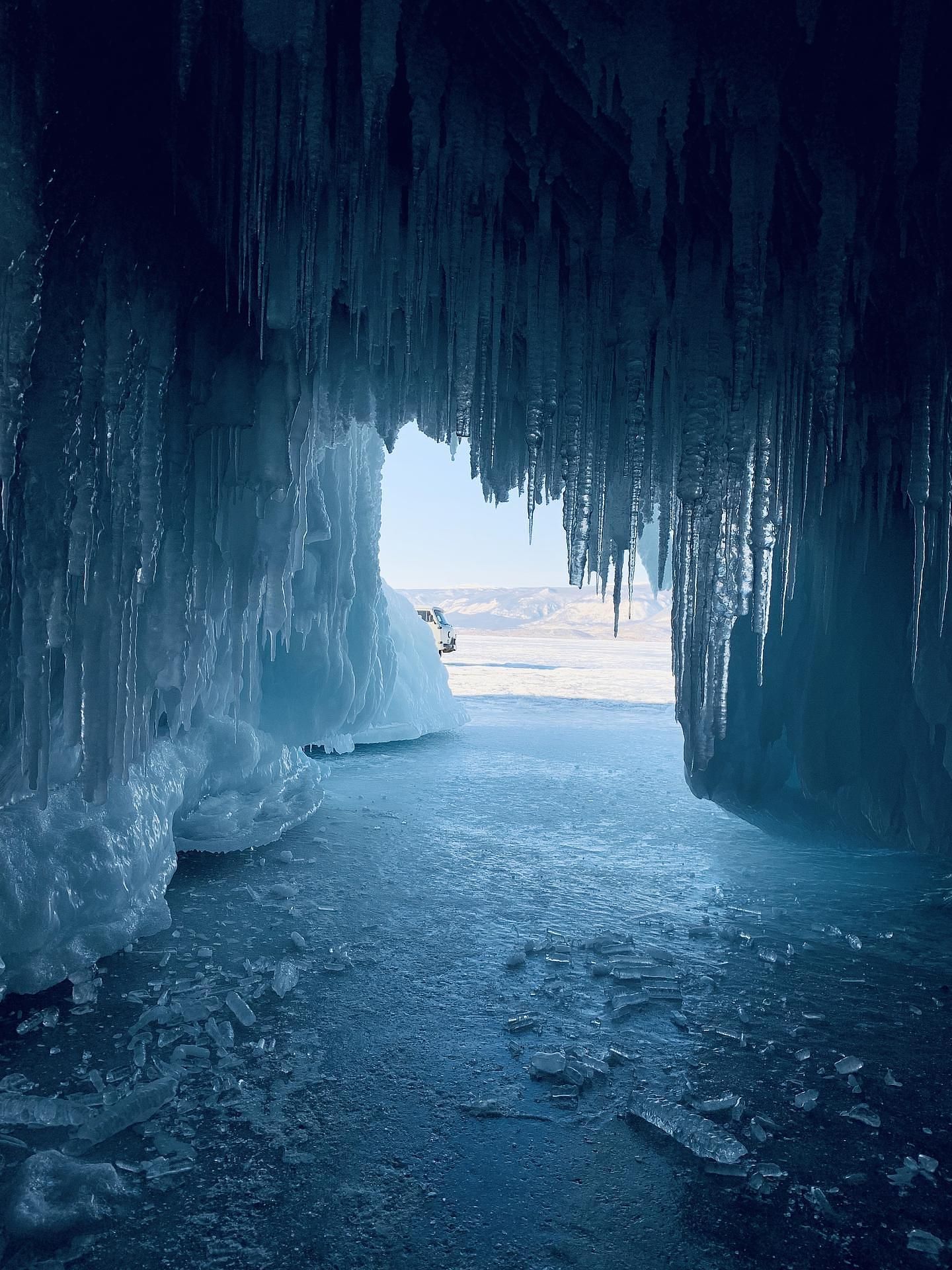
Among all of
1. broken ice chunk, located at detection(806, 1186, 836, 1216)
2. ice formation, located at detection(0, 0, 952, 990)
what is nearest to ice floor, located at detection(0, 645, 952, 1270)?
broken ice chunk, located at detection(806, 1186, 836, 1216)

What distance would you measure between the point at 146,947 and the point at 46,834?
98cm

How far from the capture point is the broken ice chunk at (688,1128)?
276cm

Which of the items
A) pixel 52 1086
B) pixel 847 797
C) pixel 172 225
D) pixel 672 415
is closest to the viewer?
pixel 52 1086

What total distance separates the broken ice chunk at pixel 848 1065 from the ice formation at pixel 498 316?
8.78 feet

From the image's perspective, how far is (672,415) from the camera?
4.89 m

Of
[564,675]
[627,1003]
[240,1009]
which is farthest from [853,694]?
[564,675]

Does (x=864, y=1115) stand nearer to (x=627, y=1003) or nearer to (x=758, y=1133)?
(x=758, y=1133)

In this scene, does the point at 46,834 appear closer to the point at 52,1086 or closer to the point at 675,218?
the point at 52,1086

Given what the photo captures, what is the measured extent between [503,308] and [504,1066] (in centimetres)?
443

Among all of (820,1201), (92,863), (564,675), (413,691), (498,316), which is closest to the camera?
(820,1201)

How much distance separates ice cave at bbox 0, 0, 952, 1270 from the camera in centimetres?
268

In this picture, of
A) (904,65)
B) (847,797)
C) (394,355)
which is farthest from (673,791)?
(904,65)

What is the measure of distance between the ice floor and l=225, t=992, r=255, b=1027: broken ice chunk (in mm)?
52

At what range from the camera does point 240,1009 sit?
3697mm
